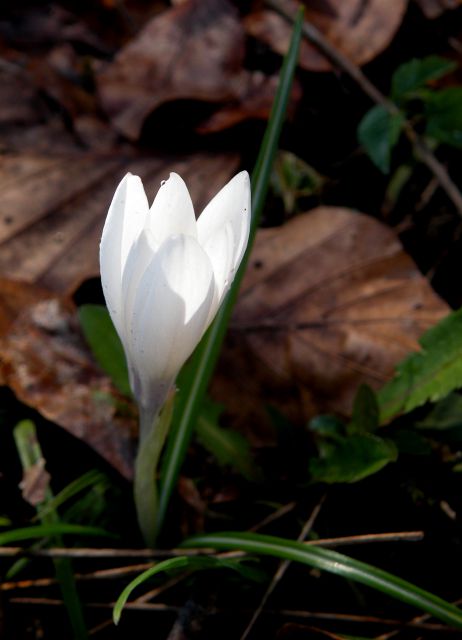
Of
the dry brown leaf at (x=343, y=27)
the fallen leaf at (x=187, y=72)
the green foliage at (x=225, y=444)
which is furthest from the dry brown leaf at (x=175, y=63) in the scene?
the green foliage at (x=225, y=444)

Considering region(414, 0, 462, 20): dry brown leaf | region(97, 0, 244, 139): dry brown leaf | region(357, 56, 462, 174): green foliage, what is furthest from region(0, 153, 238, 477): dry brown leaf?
region(414, 0, 462, 20): dry brown leaf

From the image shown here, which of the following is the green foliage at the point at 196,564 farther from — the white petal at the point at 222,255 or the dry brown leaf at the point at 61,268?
the white petal at the point at 222,255

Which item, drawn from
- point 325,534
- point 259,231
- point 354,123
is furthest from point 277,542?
point 354,123

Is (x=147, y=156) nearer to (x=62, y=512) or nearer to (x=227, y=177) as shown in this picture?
(x=227, y=177)

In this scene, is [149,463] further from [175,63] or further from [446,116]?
[175,63]

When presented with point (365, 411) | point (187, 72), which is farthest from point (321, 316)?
point (187, 72)

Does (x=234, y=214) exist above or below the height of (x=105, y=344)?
above
